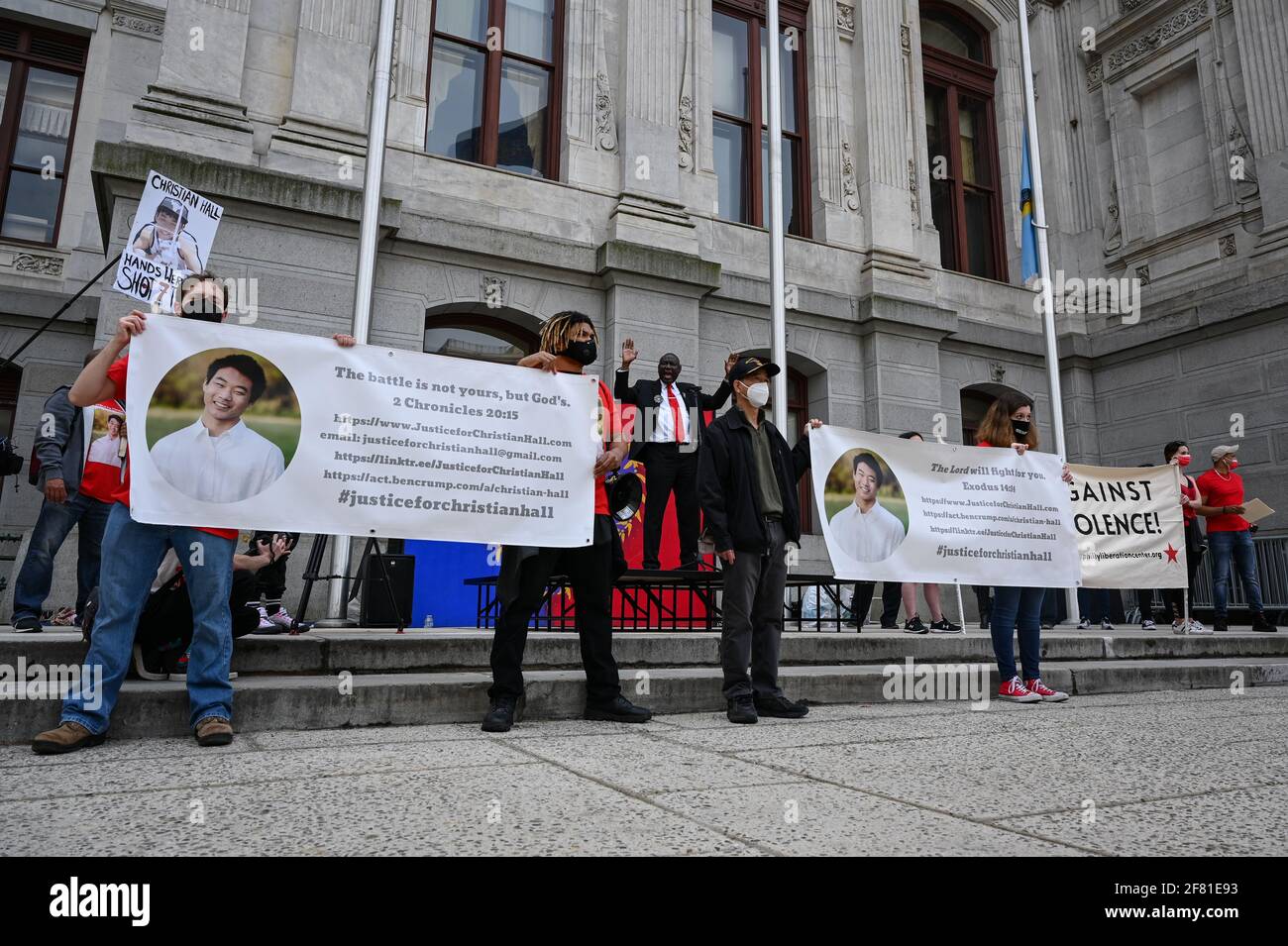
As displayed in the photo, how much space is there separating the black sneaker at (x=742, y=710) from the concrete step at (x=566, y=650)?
129 cm

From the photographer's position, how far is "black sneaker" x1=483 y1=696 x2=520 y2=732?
421 centimetres

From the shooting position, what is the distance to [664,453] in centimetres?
855

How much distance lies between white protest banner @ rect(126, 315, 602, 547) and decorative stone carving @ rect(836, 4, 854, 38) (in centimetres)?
1303

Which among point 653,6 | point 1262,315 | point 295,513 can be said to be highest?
point 653,6

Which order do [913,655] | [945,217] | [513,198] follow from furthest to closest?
[945,217], [513,198], [913,655]

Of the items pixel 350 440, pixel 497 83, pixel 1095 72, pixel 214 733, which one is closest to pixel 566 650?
pixel 350 440

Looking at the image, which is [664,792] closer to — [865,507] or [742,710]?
[742,710]

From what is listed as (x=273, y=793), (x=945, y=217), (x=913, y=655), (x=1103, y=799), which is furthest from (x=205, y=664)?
(x=945, y=217)

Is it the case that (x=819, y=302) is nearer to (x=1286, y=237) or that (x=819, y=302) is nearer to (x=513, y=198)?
(x=513, y=198)

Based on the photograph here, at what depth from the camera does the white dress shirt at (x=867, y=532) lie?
19.8 feet

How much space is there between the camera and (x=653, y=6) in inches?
518

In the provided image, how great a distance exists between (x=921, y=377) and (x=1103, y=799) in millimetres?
11823

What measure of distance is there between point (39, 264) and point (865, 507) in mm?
13031

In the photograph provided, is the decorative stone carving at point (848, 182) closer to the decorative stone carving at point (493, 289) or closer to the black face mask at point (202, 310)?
the decorative stone carving at point (493, 289)
